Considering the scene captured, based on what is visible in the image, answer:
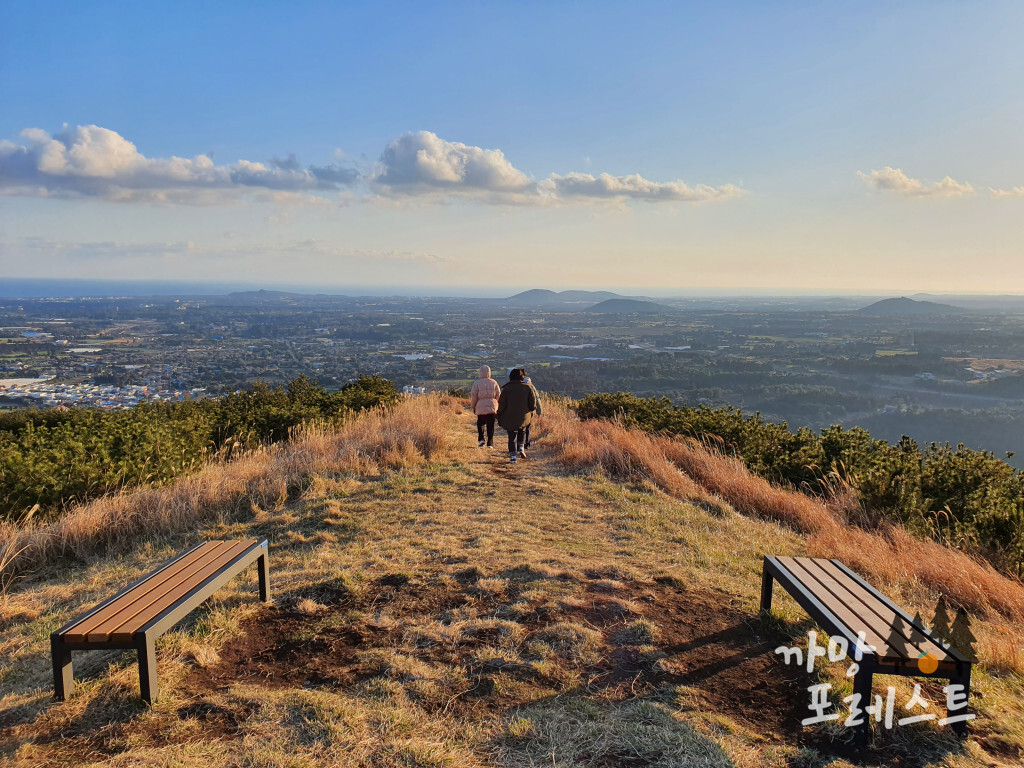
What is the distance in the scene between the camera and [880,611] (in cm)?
309

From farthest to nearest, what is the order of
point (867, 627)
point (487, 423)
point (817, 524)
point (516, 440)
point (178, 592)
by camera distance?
point (487, 423) < point (516, 440) < point (817, 524) < point (178, 592) < point (867, 627)

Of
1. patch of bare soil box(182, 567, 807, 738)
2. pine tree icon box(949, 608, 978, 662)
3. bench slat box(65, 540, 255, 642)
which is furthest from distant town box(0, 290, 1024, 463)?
pine tree icon box(949, 608, 978, 662)

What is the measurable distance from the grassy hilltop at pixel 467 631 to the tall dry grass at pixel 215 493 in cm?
3

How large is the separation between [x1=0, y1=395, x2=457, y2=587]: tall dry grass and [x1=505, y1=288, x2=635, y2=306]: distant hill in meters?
127

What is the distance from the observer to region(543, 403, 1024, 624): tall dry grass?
15.5ft

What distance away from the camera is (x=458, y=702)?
9.32 feet

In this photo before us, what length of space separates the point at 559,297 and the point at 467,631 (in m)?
158

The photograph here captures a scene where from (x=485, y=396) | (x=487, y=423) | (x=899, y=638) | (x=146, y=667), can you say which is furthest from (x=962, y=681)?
(x=487, y=423)

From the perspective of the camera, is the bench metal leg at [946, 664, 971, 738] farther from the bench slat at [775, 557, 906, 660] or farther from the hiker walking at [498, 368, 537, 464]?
the hiker walking at [498, 368, 537, 464]

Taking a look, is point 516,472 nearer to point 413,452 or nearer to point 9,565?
point 413,452

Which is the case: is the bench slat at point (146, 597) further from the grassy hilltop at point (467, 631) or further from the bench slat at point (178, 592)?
the grassy hilltop at point (467, 631)

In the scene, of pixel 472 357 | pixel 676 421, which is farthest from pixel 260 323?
pixel 676 421

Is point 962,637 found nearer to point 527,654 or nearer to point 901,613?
point 901,613

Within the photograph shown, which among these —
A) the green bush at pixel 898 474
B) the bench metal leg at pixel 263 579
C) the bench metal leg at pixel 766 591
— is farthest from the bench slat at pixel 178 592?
the green bush at pixel 898 474
